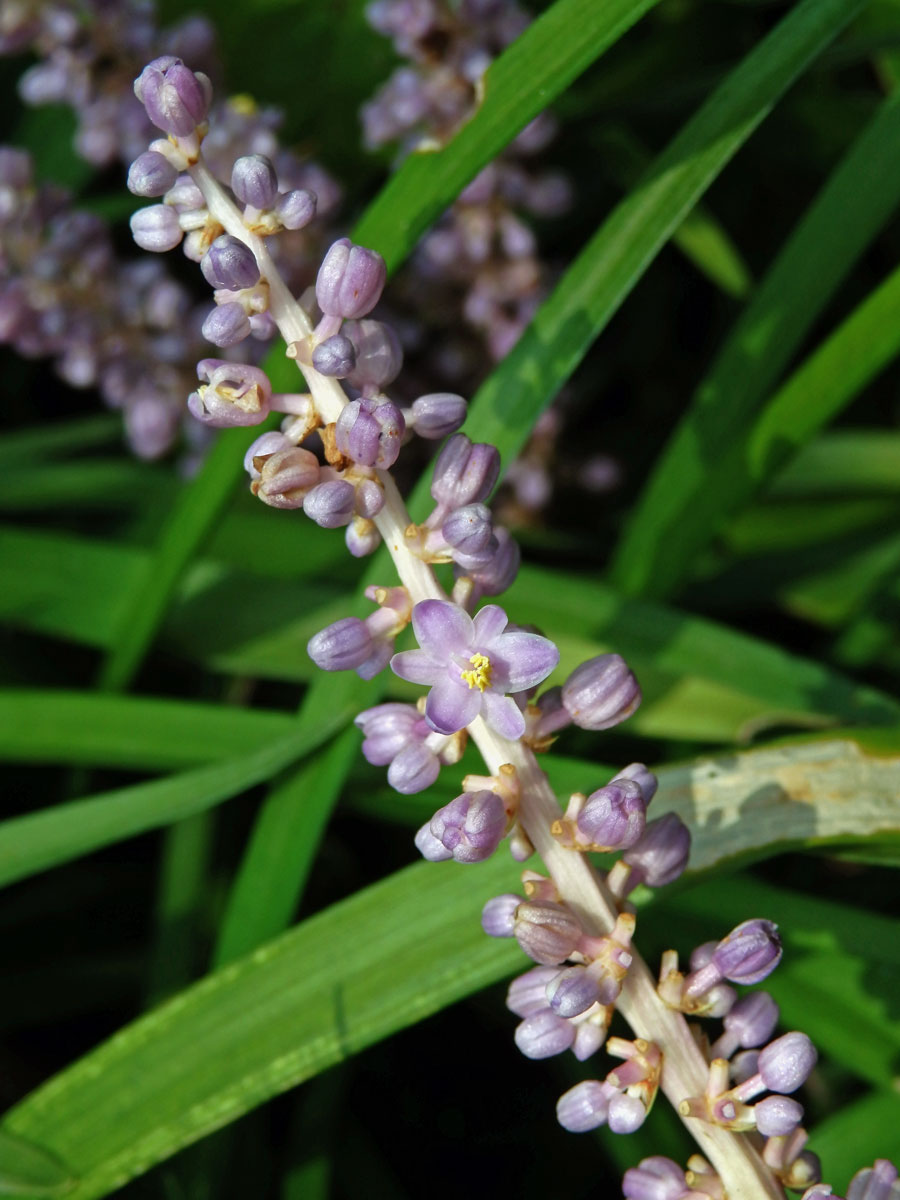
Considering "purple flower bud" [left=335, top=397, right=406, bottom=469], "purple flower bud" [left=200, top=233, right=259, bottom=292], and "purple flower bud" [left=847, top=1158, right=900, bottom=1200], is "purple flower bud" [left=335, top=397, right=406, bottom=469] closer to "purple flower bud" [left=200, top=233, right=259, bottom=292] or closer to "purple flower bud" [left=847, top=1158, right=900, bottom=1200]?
"purple flower bud" [left=200, top=233, right=259, bottom=292]

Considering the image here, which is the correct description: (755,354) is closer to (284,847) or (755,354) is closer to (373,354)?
(373,354)

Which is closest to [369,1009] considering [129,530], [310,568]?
[310,568]

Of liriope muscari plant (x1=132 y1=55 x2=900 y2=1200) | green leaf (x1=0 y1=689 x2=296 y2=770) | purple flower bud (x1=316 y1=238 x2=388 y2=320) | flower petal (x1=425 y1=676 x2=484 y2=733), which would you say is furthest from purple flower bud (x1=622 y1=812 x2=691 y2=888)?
green leaf (x1=0 y1=689 x2=296 y2=770)

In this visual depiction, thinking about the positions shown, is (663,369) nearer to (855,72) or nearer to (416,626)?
(855,72)

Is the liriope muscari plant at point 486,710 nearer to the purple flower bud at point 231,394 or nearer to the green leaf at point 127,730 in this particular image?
the purple flower bud at point 231,394

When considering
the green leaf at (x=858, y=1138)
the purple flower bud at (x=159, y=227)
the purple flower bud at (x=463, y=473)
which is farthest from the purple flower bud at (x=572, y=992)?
the green leaf at (x=858, y=1138)

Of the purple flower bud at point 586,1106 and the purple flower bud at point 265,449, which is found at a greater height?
the purple flower bud at point 265,449

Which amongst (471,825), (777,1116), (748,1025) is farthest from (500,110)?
(777,1116)
